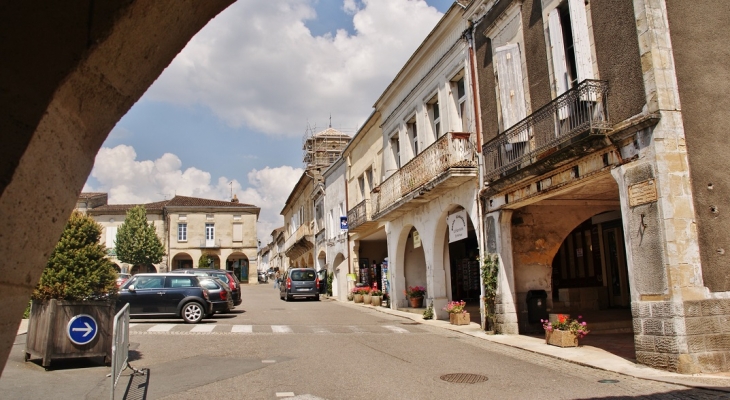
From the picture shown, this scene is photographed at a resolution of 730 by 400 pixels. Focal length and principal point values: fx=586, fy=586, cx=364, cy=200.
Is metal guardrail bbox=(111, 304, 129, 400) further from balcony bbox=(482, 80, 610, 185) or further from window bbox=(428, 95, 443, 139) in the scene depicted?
window bbox=(428, 95, 443, 139)

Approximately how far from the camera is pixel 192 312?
661 inches

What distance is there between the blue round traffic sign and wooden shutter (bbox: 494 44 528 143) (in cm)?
903

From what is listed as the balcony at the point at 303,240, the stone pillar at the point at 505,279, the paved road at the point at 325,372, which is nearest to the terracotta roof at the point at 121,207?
the balcony at the point at 303,240

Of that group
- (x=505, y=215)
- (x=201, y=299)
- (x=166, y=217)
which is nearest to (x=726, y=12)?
(x=505, y=215)

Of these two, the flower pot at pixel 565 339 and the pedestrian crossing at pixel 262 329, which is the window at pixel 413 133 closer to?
the pedestrian crossing at pixel 262 329

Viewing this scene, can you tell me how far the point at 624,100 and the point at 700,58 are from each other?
126cm

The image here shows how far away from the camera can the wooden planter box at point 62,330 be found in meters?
8.88

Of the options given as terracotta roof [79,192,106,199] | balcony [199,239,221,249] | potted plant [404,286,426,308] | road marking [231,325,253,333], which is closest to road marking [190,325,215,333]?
road marking [231,325,253,333]

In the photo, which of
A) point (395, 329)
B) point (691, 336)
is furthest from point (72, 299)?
point (691, 336)

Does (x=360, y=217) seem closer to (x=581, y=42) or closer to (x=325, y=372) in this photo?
(x=581, y=42)

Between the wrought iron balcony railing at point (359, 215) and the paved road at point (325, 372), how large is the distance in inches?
449

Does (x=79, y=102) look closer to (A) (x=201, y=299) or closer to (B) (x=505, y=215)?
(B) (x=505, y=215)

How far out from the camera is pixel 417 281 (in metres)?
23.1

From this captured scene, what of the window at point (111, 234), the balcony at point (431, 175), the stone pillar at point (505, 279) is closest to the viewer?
the stone pillar at point (505, 279)
